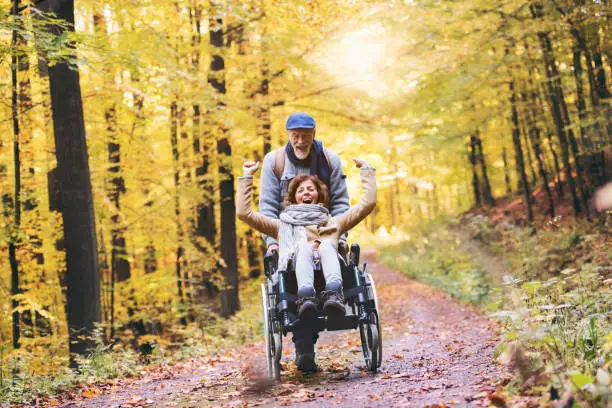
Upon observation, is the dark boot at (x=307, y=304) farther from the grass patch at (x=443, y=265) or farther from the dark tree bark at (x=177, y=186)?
the dark tree bark at (x=177, y=186)

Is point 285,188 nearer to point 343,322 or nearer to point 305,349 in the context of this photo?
point 343,322

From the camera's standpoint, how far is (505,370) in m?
4.20

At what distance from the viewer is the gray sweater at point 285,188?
218 inches

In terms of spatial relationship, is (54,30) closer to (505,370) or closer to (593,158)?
(505,370)

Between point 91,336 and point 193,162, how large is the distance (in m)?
6.67

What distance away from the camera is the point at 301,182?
5387 millimetres

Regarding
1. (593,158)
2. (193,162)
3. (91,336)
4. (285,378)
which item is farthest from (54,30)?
(593,158)

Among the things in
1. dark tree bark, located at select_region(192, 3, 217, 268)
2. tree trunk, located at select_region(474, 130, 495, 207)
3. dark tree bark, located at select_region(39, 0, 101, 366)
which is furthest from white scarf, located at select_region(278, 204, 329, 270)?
tree trunk, located at select_region(474, 130, 495, 207)

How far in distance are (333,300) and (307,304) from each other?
0.23 metres

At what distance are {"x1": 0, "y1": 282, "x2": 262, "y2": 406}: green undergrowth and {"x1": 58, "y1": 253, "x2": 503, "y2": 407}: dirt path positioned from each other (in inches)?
20.4

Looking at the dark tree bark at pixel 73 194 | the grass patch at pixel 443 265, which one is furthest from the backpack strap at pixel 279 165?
the grass patch at pixel 443 265

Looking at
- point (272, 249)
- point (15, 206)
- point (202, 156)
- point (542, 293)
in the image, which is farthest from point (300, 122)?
point (202, 156)

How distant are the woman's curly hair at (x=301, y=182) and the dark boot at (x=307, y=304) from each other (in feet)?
3.28

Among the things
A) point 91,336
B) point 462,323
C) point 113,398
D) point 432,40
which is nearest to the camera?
point 113,398
